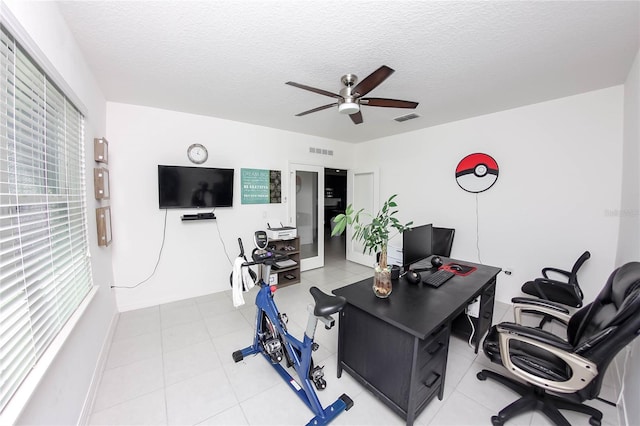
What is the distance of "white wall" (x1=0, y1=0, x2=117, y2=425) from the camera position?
1.13 m

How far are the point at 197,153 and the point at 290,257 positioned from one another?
2245mm

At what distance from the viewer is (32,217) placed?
1.20 metres

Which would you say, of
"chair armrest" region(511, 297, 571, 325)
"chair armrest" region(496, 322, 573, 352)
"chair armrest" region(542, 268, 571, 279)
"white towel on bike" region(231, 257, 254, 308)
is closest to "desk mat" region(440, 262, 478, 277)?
"chair armrest" region(511, 297, 571, 325)

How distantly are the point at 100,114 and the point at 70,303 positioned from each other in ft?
6.94

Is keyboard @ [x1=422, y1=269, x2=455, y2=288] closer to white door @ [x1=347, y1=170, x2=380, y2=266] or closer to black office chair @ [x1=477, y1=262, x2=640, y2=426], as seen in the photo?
black office chair @ [x1=477, y1=262, x2=640, y2=426]

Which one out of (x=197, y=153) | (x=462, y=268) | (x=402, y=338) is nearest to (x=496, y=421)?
(x=402, y=338)

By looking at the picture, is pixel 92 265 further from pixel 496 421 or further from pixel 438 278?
pixel 496 421

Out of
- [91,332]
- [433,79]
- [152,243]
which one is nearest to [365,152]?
[433,79]

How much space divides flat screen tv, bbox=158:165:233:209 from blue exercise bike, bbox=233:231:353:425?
161 centimetres

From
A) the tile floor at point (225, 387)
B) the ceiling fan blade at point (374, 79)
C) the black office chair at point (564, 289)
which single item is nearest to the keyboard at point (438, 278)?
the tile floor at point (225, 387)

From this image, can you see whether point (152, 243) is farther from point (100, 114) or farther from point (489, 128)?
point (489, 128)

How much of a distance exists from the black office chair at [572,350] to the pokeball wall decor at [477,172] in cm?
201

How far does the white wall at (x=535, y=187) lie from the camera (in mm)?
2535

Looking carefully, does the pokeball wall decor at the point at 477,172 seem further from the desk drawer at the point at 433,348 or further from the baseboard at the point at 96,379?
the baseboard at the point at 96,379
